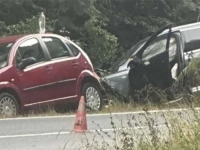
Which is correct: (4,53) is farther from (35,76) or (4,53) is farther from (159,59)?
(159,59)

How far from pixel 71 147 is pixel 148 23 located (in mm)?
18174

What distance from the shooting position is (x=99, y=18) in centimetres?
2433

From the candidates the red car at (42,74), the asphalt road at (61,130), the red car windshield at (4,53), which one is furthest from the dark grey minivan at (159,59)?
the red car windshield at (4,53)

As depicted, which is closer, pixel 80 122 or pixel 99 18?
pixel 80 122

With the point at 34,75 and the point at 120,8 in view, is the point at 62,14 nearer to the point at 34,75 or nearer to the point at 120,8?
the point at 120,8

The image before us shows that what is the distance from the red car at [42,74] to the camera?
12891 mm

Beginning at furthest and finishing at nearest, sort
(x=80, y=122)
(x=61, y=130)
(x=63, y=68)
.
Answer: (x=63, y=68) < (x=61, y=130) < (x=80, y=122)

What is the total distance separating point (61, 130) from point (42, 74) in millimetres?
2808

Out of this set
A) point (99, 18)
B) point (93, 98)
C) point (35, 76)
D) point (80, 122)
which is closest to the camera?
point (80, 122)

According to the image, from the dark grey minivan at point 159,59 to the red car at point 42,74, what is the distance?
850mm

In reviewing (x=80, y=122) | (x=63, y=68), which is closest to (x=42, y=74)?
(x=63, y=68)

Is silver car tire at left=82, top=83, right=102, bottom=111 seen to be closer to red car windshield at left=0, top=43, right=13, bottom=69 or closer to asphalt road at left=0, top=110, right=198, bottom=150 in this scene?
asphalt road at left=0, top=110, right=198, bottom=150

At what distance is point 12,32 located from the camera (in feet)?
69.9

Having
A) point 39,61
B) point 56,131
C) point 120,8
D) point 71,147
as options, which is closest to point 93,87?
point 39,61
